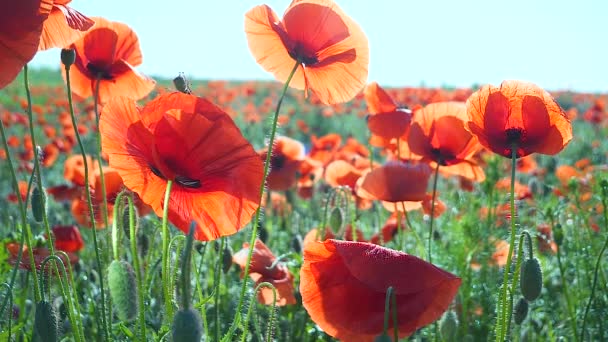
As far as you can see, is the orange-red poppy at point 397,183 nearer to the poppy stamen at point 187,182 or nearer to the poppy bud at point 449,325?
the poppy bud at point 449,325

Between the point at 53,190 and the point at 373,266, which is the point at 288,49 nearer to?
the point at 373,266

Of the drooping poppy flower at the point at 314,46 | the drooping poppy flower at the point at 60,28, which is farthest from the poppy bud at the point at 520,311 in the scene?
the drooping poppy flower at the point at 60,28

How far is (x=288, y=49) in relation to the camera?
5.71ft

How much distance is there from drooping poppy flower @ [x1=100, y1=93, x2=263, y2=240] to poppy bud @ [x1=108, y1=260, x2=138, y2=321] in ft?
0.49

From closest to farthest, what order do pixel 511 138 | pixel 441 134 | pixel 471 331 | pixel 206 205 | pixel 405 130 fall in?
pixel 206 205 < pixel 511 138 < pixel 441 134 < pixel 405 130 < pixel 471 331

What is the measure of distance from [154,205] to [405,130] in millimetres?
1180

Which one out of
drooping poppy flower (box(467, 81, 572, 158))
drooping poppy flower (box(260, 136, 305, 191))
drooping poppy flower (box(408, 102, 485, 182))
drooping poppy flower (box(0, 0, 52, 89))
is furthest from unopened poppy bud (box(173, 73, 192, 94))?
drooping poppy flower (box(260, 136, 305, 191))

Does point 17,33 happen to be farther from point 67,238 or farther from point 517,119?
point 67,238

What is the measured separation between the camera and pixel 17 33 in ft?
4.29

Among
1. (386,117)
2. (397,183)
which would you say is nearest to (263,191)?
(397,183)

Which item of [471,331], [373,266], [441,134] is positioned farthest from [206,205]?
[471,331]

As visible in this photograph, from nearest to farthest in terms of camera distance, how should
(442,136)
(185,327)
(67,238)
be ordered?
(185,327) → (442,136) → (67,238)

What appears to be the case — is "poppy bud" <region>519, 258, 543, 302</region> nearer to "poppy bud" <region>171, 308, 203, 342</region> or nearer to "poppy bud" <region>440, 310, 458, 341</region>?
"poppy bud" <region>440, 310, 458, 341</region>

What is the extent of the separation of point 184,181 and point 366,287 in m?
0.40
